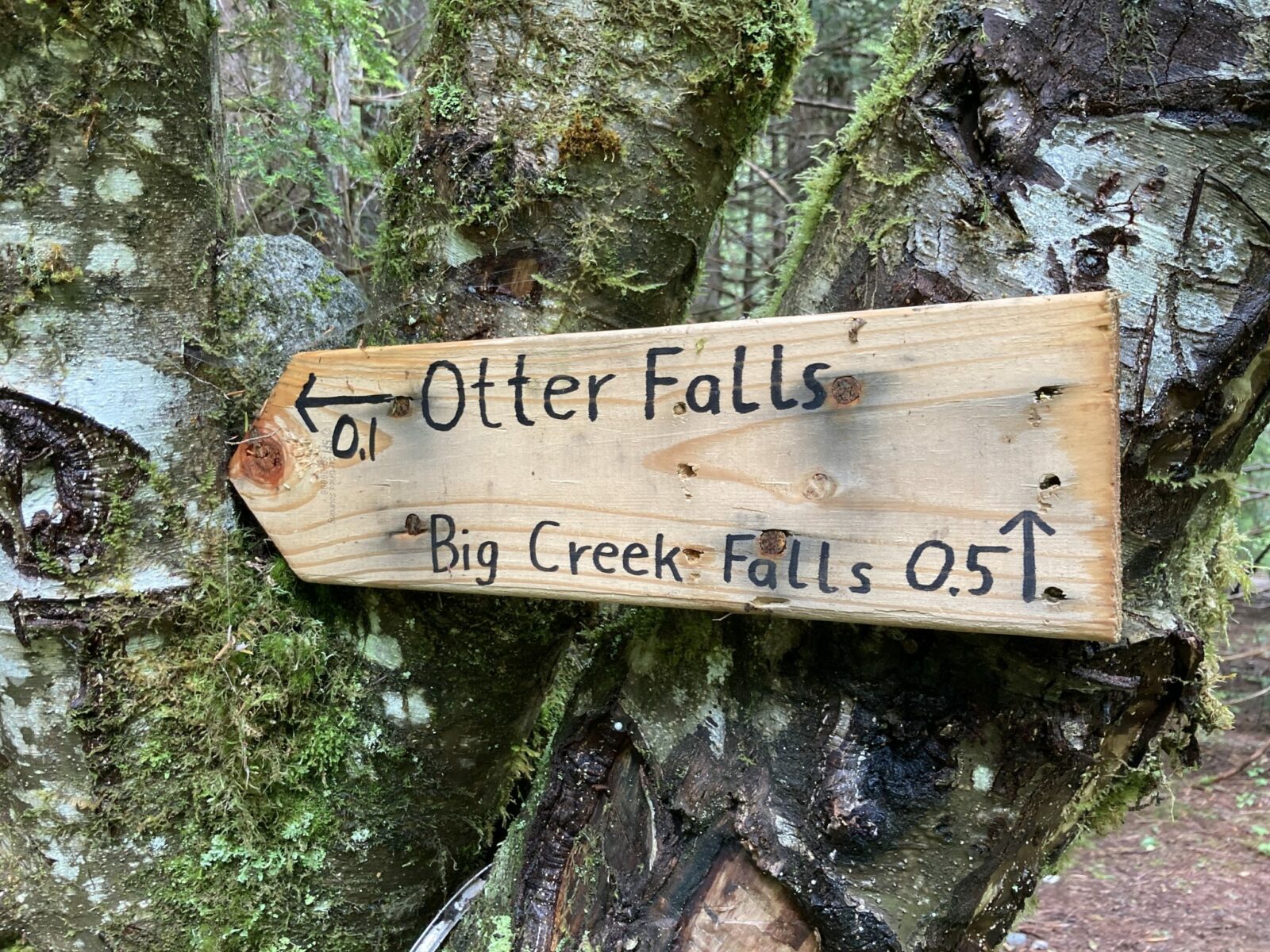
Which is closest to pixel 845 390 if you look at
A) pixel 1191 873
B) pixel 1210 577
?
pixel 1210 577

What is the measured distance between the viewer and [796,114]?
443 centimetres

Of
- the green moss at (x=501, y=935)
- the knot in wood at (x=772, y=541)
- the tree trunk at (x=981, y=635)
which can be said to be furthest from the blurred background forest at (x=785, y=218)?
the green moss at (x=501, y=935)

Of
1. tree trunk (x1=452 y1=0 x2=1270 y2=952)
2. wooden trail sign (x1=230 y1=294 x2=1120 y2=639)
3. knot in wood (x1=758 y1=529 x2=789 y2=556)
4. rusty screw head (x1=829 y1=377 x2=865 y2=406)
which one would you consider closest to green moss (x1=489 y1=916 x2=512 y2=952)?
tree trunk (x1=452 y1=0 x2=1270 y2=952)

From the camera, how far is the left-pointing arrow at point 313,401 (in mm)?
1073

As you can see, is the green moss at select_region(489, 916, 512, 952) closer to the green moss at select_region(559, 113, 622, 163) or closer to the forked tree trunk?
the forked tree trunk

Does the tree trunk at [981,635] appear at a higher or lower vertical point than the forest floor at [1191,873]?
higher

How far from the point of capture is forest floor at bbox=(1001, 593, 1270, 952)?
159 inches

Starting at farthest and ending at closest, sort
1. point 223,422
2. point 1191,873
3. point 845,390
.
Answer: point 1191,873, point 223,422, point 845,390

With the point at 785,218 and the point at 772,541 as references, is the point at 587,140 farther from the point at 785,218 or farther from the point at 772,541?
the point at 785,218

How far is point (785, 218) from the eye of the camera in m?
Answer: 3.26

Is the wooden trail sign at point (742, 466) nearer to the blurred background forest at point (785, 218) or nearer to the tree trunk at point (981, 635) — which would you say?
the tree trunk at point (981, 635)

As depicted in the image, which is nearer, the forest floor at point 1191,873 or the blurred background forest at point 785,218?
the blurred background forest at point 785,218

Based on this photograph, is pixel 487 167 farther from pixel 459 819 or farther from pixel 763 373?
pixel 459 819

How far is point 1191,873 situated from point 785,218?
4.40 metres
